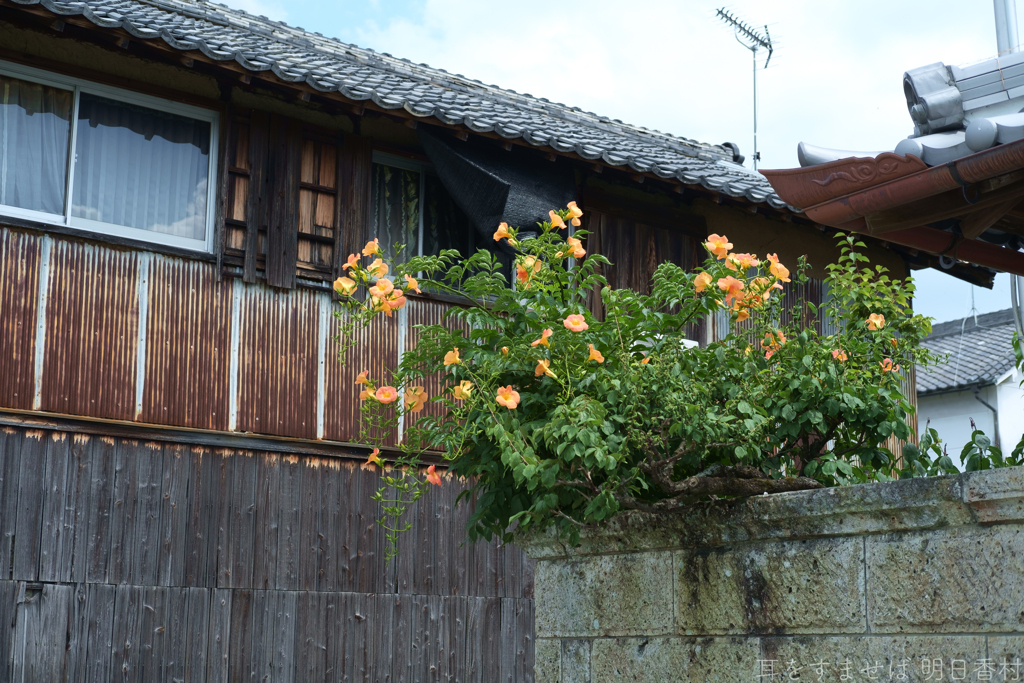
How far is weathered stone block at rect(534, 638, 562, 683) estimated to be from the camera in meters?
4.41

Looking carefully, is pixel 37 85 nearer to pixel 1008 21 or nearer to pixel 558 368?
pixel 558 368

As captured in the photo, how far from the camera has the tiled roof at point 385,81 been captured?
7527mm

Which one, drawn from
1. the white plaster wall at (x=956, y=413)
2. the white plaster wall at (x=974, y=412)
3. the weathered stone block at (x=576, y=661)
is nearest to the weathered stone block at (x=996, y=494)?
the weathered stone block at (x=576, y=661)

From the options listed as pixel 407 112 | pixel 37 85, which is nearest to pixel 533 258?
pixel 407 112

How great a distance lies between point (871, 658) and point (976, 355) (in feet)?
83.0

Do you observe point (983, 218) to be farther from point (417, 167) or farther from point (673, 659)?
point (417, 167)

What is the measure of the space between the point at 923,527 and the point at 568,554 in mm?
1659

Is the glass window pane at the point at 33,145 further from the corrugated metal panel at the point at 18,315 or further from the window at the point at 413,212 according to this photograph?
the window at the point at 413,212

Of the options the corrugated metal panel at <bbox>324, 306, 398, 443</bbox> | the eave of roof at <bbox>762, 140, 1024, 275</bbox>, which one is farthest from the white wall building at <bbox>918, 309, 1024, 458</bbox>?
the eave of roof at <bbox>762, 140, 1024, 275</bbox>

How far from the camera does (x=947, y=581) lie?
317 centimetres

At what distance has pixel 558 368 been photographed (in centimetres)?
387

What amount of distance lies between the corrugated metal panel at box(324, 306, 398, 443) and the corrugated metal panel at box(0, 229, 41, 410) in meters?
2.25

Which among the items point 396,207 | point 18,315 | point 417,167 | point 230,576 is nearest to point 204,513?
point 230,576

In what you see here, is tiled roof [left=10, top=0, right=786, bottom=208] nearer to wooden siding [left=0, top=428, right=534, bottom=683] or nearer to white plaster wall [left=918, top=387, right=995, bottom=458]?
wooden siding [left=0, top=428, right=534, bottom=683]
